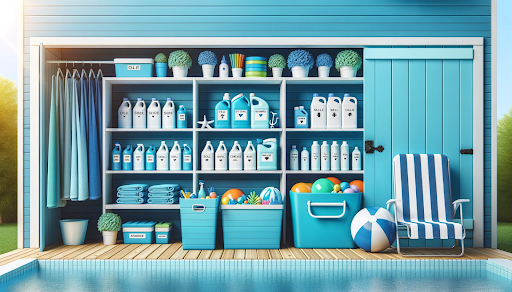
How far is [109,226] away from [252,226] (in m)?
1.65

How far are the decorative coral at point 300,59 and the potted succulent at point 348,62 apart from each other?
35cm

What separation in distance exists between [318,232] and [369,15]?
2577 millimetres

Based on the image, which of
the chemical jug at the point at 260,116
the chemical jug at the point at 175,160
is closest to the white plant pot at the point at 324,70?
the chemical jug at the point at 260,116

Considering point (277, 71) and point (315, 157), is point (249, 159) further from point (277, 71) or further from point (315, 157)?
point (277, 71)

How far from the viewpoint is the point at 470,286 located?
319 centimetres

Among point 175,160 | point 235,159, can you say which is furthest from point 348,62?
point 175,160

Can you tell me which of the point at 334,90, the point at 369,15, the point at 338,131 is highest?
the point at 369,15

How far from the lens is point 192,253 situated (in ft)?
13.2

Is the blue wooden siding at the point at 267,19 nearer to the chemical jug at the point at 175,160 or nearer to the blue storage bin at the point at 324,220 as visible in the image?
the chemical jug at the point at 175,160

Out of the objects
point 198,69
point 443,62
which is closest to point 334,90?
point 443,62

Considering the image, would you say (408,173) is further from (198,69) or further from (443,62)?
(198,69)

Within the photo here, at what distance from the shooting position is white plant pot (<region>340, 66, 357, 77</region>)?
181 inches

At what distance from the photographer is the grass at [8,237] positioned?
5629 millimetres

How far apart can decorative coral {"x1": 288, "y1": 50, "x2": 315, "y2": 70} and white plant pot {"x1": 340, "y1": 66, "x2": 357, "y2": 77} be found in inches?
15.2
